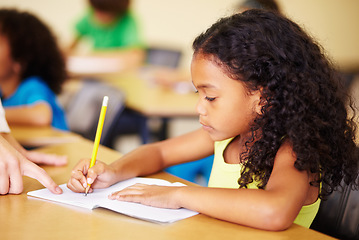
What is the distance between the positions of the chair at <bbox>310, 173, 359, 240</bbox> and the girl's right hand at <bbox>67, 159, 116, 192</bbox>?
0.51 metres

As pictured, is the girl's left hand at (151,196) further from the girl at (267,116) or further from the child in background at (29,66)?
the child in background at (29,66)

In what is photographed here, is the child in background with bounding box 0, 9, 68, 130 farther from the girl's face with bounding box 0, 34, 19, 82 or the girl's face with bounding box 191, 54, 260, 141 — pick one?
the girl's face with bounding box 191, 54, 260, 141

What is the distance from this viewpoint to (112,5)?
3701mm

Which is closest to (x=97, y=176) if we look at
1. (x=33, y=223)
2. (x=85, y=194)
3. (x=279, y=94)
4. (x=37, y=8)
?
(x=85, y=194)

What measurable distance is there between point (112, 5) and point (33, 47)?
1628 mm

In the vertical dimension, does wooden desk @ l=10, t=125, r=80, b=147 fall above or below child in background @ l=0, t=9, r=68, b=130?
below

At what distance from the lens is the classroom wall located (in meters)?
4.60

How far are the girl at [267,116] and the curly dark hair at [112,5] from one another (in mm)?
2765

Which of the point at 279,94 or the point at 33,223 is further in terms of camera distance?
the point at 279,94

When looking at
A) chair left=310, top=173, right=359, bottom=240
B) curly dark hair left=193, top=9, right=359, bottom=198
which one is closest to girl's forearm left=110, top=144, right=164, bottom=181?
curly dark hair left=193, top=9, right=359, bottom=198

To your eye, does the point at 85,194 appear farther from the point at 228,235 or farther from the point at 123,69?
the point at 123,69

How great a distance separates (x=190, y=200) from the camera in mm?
914

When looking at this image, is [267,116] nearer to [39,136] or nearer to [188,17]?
[39,136]

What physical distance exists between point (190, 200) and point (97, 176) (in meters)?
0.24
